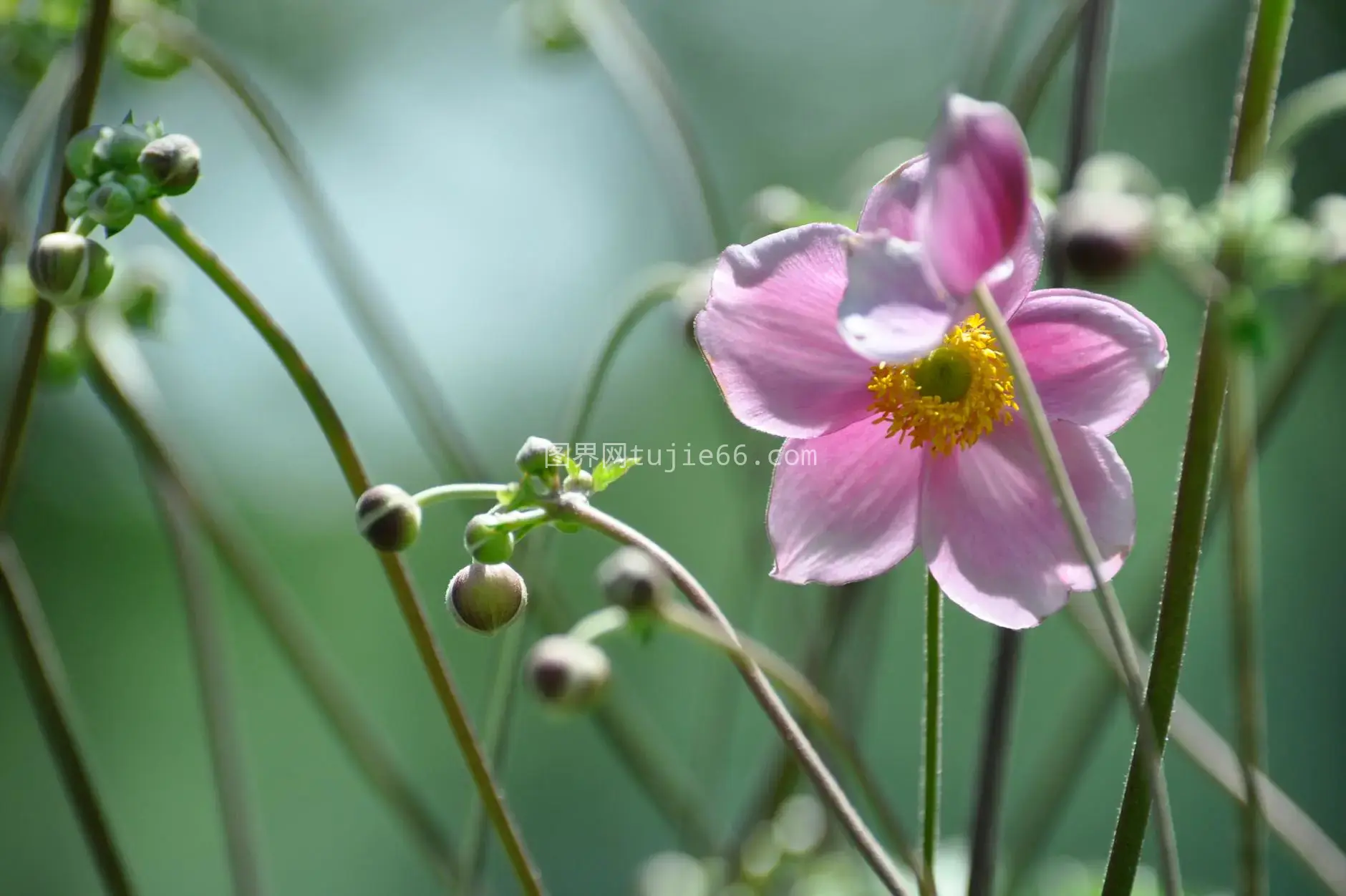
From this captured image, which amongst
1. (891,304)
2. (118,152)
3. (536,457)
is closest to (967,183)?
(891,304)

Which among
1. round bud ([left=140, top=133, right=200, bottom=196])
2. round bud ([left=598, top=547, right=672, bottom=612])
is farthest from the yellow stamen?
round bud ([left=140, top=133, right=200, bottom=196])

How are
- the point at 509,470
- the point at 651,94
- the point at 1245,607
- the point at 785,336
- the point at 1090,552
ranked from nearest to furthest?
the point at 1090,552
the point at 785,336
the point at 1245,607
the point at 651,94
the point at 509,470

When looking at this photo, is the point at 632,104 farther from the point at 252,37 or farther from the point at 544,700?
the point at 252,37

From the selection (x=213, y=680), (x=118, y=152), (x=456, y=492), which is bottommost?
(x=213, y=680)

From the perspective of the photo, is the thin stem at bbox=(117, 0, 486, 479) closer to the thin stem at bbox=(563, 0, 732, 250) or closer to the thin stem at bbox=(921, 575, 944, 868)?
the thin stem at bbox=(563, 0, 732, 250)

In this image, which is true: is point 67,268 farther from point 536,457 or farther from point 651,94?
point 651,94

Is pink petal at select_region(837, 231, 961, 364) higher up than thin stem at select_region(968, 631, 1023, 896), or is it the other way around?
pink petal at select_region(837, 231, 961, 364)

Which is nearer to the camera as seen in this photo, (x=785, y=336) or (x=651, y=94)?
(x=785, y=336)

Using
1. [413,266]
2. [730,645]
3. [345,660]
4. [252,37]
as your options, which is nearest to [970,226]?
[730,645]
